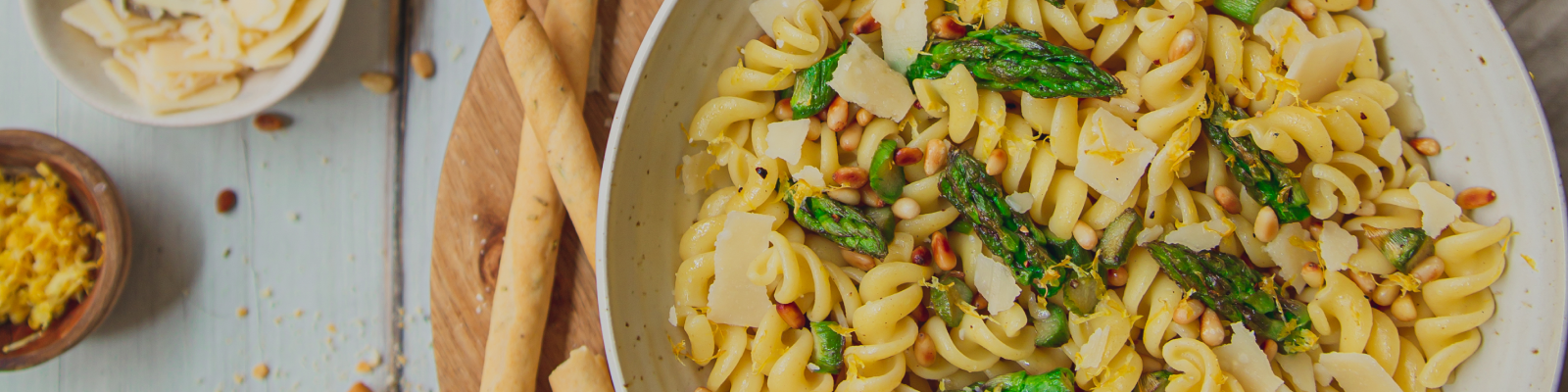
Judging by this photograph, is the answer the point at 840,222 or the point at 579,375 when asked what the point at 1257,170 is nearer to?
the point at 840,222

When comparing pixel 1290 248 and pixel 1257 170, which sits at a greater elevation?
pixel 1257 170

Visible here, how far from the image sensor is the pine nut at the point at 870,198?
9.16ft

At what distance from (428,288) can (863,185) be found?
2.12 meters

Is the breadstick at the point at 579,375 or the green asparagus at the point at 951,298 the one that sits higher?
the green asparagus at the point at 951,298

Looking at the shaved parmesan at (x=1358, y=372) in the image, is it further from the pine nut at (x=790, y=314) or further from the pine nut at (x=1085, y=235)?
the pine nut at (x=790, y=314)

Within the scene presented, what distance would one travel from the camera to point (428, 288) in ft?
12.0

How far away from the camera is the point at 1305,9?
8.79 ft

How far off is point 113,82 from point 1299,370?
4.90 m

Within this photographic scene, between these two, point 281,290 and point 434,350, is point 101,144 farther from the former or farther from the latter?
point 434,350

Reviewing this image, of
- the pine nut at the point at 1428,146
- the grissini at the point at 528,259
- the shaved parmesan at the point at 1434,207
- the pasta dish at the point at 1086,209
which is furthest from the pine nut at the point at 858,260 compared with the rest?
the pine nut at the point at 1428,146

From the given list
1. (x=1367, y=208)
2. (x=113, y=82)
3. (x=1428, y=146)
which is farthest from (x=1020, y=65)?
(x=113, y=82)

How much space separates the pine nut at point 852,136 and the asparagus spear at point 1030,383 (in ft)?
3.10

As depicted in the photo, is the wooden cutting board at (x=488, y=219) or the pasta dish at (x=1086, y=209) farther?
the wooden cutting board at (x=488, y=219)

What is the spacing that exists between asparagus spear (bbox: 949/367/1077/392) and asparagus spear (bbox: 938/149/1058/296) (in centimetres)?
28
